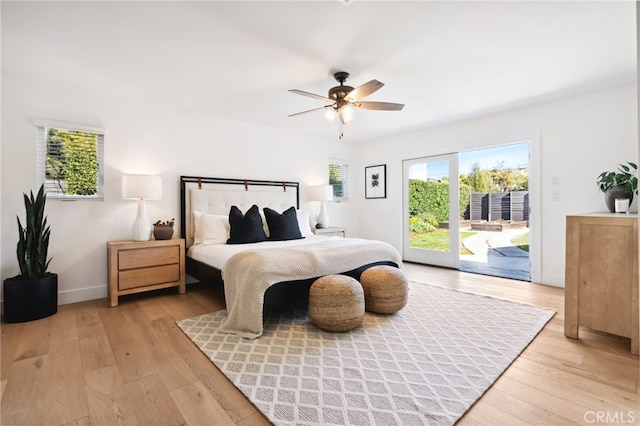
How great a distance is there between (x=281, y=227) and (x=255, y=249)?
1.24m

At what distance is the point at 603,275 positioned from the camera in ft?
7.21

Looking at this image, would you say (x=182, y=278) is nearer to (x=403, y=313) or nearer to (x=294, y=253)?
(x=294, y=253)

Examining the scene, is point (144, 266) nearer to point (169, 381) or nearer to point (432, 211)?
point (169, 381)

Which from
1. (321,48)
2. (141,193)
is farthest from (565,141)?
(141,193)

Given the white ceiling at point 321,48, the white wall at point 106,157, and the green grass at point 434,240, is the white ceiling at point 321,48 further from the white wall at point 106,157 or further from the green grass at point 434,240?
the green grass at point 434,240

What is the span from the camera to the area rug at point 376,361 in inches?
59.5

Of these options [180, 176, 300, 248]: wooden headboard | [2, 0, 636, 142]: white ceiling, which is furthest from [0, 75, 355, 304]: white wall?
[2, 0, 636, 142]: white ceiling

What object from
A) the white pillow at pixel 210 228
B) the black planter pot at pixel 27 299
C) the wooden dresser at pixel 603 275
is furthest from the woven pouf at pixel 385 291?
the black planter pot at pixel 27 299

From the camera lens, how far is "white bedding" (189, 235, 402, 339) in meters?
2.32

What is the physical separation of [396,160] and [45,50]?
4.90 meters

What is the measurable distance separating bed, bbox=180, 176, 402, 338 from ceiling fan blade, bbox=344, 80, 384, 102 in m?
1.49

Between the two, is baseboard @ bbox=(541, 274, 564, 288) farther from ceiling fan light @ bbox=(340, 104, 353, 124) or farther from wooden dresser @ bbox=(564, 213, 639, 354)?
ceiling fan light @ bbox=(340, 104, 353, 124)

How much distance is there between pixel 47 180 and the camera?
3137 mm

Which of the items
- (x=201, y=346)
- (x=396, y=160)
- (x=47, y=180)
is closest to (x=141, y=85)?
(x=47, y=180)
